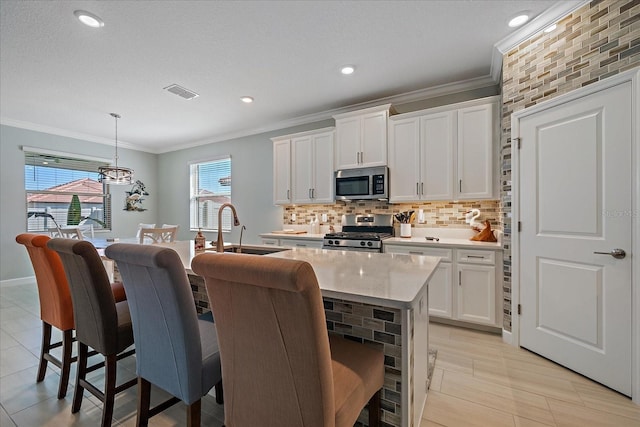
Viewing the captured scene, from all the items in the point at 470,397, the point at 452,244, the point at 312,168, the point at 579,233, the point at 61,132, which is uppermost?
the point at 61,132

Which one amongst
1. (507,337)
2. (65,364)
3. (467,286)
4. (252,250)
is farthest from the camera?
(467,286)

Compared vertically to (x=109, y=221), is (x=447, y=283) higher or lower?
lower

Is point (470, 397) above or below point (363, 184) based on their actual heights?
below

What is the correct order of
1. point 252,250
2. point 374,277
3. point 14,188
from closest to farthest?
1. point 374,277
2. point 252,250
3. point 14,188

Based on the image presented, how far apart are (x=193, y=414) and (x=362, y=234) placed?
8.58 feet

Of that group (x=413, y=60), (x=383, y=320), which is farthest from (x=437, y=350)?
(x=413, y=60)

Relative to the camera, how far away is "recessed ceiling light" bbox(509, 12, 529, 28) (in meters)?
2.21

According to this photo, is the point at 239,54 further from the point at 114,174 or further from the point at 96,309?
the point at 114,174

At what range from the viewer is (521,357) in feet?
7.71

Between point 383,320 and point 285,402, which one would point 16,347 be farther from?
point 383,320

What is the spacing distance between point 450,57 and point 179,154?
5543 mm

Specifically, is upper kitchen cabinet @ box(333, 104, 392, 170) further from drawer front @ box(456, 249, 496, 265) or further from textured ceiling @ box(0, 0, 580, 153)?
drawer front @ box(456, 249, 496, 265)

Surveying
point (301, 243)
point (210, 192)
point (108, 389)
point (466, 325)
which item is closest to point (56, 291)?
point (108, 389)

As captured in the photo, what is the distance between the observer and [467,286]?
2.82 m
